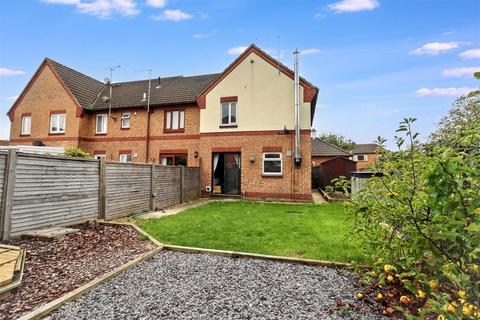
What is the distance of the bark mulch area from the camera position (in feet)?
10.5

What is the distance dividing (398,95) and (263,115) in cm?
839

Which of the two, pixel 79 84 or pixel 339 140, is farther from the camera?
pixel 339 140

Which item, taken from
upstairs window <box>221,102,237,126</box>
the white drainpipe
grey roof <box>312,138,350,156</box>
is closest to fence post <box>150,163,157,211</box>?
upstairs window <box>221,102,237,126</box>

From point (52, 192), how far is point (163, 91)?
1405 cm

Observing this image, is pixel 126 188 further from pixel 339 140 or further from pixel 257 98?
pixel 339 140

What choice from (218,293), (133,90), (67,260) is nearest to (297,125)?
(218,293)

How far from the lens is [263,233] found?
21.8ft

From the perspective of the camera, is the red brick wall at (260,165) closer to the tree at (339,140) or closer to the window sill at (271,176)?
the window sill at (271,176)

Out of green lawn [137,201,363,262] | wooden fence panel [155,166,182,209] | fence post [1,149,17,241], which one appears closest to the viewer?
green lawn [137,201,363,262]

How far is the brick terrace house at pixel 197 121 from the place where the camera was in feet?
46.8

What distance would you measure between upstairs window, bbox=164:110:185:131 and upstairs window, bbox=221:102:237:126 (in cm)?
330

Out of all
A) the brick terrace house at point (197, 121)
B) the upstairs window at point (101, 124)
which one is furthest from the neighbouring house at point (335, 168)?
the upstairs window at point (101, 124)

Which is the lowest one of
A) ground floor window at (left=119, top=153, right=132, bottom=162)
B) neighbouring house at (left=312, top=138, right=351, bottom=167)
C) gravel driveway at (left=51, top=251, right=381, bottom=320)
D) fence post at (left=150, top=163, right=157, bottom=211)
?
gravel driveway at (left=51, top=251, right=381, bottom=320)

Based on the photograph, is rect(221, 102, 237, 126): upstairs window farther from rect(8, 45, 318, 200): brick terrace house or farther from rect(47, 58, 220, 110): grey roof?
rect(47, 58, 220, 110): grey roof
